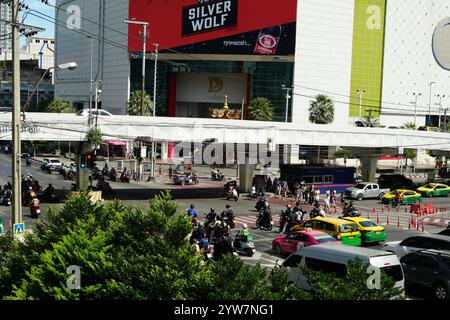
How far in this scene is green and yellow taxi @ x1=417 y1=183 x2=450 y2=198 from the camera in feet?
174

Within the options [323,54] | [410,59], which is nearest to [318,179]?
[323,54]

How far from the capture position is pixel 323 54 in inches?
3912

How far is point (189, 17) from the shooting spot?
9938cm

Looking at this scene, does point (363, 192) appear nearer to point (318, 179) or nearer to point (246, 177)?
point (318, 179)

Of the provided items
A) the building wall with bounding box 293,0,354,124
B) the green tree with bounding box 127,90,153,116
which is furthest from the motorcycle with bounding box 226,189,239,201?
the building wall with bounding box 293,0,354,124

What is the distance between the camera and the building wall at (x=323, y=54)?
319ft

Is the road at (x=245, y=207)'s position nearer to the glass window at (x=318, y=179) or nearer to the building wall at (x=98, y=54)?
the glass window at (x=318, y=179)

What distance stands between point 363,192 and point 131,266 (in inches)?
1573

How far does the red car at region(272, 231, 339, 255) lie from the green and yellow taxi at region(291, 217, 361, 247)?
168 cm

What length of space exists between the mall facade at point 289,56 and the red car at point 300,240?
6675 cm

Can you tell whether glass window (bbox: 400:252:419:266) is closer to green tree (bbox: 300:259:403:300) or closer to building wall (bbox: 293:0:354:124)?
green tree (bbox: 300:259:403:300)

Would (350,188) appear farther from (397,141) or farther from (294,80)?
(294,80)
